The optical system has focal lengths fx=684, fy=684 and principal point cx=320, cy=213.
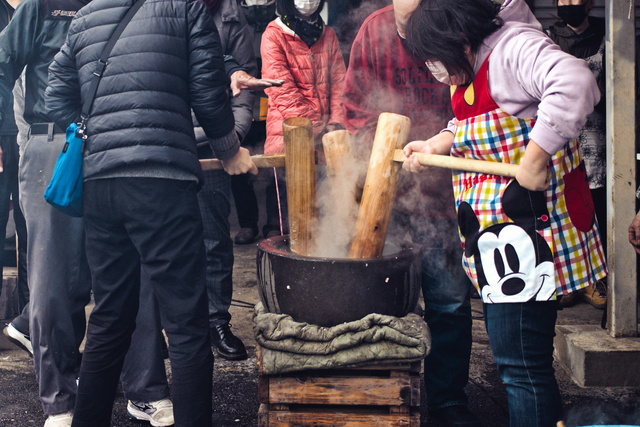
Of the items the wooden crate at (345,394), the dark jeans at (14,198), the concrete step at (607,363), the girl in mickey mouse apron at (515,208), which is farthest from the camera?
the dark jeans at (14,198)

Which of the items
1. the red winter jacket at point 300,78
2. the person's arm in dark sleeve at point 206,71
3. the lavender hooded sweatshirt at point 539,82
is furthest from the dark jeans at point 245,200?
the lavender hooded sweatshirt at point 539,82

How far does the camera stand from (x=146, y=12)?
10.9 feet

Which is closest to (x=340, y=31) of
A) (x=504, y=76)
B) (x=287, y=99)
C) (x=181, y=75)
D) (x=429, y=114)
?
(x=287, y=99)

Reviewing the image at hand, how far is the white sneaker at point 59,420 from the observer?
12.7 feet

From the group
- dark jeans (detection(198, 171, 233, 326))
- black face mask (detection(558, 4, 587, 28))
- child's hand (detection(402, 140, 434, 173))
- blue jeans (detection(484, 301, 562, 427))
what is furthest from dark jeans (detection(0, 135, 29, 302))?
black face mask (detection(558, 4, 587, 28))

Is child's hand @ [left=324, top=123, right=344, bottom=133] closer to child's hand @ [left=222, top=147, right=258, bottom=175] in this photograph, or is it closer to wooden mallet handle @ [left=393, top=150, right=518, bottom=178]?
child's hand @ [left=222, top=147, right=258, bottom=175]

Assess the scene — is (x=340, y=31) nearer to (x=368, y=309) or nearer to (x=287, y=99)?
(x=287, y=99)

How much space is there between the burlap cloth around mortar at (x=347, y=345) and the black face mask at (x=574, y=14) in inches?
147

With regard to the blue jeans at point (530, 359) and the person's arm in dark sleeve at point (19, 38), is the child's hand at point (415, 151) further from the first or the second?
the person's arm in dark sleeve at point (19, 38)

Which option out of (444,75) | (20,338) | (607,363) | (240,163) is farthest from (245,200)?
(444,75)

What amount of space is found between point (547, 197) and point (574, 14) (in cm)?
369

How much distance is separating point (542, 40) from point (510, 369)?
4.43 ft

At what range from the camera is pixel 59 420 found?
12.8 feet

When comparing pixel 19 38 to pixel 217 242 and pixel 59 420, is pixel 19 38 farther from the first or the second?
pixel 59 420
